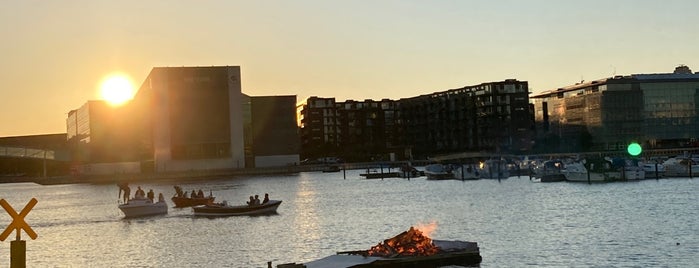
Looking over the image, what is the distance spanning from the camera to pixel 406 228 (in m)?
70.8

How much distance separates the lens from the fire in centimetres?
4103

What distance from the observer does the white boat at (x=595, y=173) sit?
13012 centimetres

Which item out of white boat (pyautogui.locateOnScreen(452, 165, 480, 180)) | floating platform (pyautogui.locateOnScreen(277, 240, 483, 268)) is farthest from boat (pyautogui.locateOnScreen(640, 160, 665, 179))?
floating platform (pyautogui.locateOnScreen(277, 240, 483, 268))

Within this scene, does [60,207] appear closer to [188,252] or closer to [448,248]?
[188,252]

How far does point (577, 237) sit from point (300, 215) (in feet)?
124

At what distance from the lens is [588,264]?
151ft

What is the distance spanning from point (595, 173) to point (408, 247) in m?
94.4

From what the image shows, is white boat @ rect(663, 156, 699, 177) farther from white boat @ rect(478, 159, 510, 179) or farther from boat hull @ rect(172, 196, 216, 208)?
boat hull @ rect(172, 196, 216, 208)

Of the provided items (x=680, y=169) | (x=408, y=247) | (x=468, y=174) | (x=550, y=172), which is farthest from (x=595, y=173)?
(x=408, y=247)

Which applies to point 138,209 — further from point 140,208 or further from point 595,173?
point 595,173

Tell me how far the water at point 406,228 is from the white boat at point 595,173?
55.8 ft

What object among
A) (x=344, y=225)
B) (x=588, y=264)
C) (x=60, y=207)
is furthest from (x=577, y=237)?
(x=60, y=207)

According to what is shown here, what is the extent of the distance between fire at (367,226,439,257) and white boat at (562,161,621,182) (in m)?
93.3

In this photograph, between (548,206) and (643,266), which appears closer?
(643,266)
